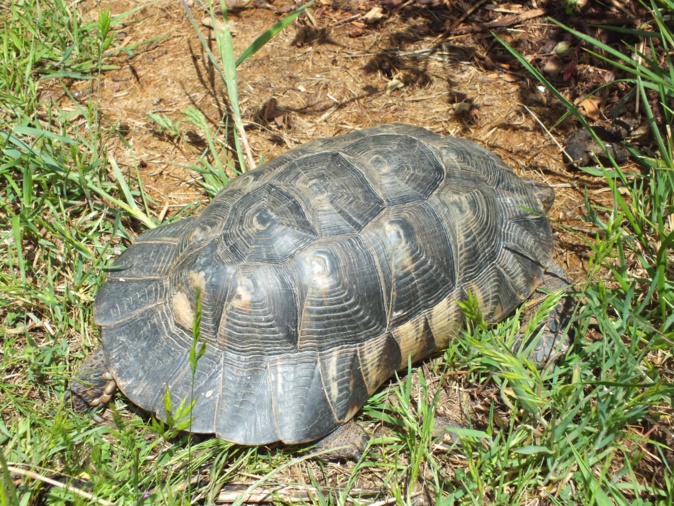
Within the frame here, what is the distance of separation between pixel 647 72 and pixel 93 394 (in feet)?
11.8

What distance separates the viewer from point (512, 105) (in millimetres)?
4621

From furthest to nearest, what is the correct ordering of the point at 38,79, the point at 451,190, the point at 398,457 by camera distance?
the point at 38,79 < the point at 451,190 < the point at 398,457

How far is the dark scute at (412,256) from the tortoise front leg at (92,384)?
5.09ft

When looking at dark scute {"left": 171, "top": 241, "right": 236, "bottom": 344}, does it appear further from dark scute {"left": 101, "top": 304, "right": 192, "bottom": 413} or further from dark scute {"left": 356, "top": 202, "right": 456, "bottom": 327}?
dark scute {"left": 356, "top": 202, "right": 456, "bottom": 327}

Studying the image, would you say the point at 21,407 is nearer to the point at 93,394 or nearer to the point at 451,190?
the point at 93,394

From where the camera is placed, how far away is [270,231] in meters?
2.84

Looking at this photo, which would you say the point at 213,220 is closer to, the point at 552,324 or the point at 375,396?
the point at 375,396

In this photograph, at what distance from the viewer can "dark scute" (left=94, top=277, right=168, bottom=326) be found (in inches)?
120

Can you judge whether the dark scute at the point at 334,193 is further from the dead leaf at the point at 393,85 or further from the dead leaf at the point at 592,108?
→ the dead leaf at the point at 592,108

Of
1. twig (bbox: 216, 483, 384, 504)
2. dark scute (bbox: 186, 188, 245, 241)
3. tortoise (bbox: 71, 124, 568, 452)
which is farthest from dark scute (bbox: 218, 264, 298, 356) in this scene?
twig (bbox: 216, 483, 384, 504)

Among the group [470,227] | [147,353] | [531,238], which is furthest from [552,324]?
[147,353]

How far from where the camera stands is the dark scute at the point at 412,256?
295 centimetres

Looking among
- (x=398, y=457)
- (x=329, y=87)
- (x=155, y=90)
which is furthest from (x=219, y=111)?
(x=398, y=457)

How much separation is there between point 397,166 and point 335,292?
804 mm
